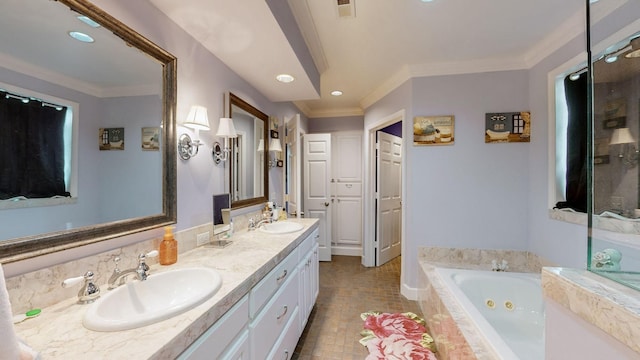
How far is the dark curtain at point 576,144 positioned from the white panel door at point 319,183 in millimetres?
2555

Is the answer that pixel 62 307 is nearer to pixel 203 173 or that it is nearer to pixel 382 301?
pixel 203 173

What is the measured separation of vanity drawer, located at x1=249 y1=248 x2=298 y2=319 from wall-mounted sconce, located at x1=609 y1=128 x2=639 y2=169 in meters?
1.44

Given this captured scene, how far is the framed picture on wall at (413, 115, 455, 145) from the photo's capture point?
2.53 meters

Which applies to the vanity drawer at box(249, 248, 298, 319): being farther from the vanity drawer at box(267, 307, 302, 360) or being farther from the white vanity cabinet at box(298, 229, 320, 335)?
the vanity drawer at box(267, 307, 302, 360)

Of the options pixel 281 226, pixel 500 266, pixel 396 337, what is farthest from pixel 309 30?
pixel 500 266

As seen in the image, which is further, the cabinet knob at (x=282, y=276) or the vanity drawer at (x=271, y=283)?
the cabinet knob at (x=282, y=276)

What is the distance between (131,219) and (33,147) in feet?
1.42

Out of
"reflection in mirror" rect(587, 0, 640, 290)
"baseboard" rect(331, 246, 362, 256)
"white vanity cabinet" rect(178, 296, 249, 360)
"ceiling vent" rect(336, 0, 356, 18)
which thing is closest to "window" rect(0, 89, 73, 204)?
"white vanity cabinet" rect(178, 296, 249, 360)

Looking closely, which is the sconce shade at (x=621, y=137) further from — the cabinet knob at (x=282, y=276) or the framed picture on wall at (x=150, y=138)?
the framed picture on wall at (x=150, y=138)

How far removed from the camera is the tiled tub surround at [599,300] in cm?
47

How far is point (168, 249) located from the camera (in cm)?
124

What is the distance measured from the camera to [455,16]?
179 cm

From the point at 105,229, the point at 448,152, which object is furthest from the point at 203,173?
the point at 448,152

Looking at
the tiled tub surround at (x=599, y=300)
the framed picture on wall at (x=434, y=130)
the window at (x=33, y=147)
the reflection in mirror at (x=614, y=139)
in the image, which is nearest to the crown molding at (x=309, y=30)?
the framed picture on wall at (x=434, y=130)
